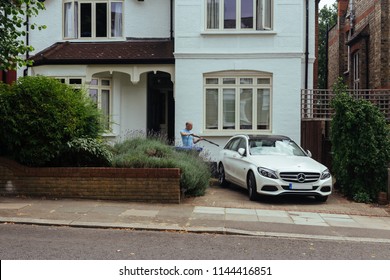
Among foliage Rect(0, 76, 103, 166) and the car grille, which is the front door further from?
the car grille

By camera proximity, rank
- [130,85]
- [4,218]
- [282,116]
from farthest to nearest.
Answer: [130,85]
[282,116]
[4,218]

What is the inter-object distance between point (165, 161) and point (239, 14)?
281 inches

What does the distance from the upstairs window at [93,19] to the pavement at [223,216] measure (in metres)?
9.11

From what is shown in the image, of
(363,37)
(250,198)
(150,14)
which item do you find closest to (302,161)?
(250,198)

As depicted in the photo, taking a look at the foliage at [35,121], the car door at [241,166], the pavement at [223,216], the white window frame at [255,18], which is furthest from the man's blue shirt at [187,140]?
the foliage at [35,121]

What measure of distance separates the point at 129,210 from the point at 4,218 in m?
2.33

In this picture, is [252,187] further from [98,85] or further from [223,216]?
[98,85]

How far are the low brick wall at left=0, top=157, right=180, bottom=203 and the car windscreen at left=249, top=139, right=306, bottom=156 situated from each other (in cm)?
259

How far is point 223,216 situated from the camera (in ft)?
30.9

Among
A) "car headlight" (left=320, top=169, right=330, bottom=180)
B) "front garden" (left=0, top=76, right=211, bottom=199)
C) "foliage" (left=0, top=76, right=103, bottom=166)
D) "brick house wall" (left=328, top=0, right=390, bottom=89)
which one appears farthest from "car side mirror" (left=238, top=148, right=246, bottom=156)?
"brick house wall" (left=328, top=0, right=390, bottom=89)

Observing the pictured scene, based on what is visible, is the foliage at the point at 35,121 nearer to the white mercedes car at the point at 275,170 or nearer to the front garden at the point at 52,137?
the front garden at the point at 52,137

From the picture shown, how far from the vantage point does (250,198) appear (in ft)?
37.4

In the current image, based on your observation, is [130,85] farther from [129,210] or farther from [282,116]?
[129,210]

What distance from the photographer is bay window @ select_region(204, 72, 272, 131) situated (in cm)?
1591
